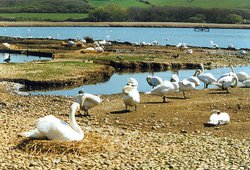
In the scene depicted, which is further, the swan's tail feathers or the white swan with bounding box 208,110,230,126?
the white swan with bounding box 208,110,230,126

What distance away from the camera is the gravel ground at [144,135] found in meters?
14.0

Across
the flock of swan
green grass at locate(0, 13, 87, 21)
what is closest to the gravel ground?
the flock of swan

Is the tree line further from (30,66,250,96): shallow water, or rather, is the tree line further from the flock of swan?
the flock of swan

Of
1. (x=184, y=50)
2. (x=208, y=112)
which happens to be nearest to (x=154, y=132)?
(x=208, y=112)

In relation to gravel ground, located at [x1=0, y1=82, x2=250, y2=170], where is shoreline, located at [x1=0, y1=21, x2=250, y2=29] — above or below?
below

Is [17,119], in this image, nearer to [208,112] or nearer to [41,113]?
[41,113]

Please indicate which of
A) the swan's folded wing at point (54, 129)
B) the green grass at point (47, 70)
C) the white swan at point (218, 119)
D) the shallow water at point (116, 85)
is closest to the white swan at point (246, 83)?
the shallow water at point (116, 85)

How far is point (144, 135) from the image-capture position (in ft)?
57.6

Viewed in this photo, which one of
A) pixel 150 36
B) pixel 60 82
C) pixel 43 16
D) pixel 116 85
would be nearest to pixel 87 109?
pixel 60 82

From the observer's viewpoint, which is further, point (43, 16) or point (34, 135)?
point (43, 16)

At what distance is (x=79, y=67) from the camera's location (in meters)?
39.7

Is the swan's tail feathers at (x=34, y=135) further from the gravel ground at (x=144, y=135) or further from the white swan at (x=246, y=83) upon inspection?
the white swan at (x=246, y=83)

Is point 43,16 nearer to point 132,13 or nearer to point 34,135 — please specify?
point 132,13

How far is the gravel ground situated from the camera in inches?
550
